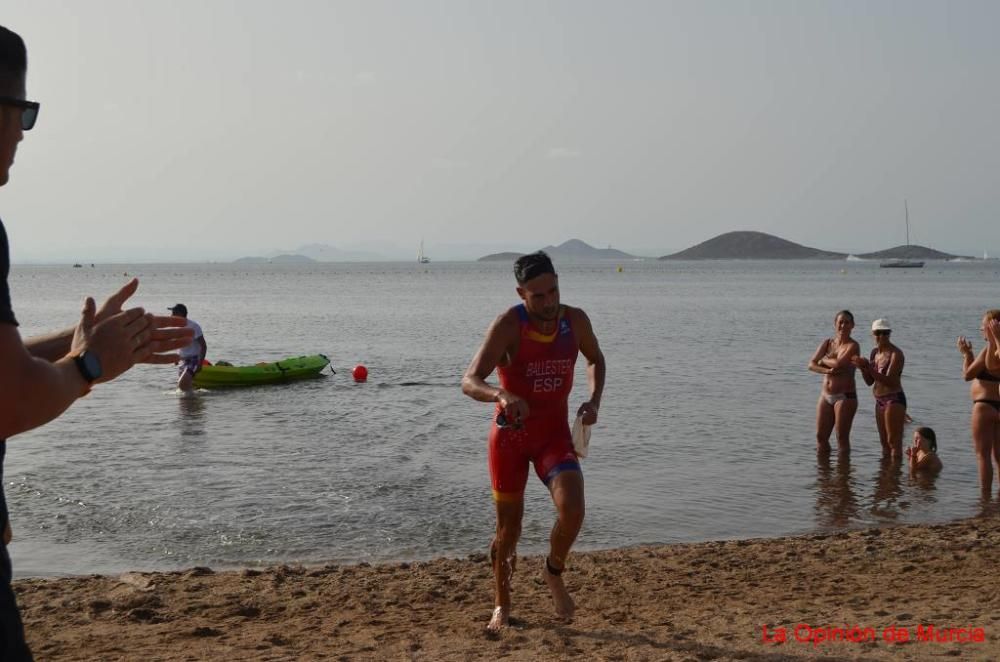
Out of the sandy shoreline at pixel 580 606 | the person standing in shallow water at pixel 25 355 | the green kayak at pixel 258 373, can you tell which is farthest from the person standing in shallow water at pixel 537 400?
the green kayak at pixel 258 373

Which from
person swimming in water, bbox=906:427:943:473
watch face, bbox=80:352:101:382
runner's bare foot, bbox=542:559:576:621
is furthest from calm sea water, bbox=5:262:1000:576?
watch face, bbox=80:352:101:382

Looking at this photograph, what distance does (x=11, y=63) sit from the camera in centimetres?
208

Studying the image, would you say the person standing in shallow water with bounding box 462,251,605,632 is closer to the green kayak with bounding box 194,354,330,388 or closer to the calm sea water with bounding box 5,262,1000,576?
the calm sea water with bounding box 5,262,1000,576

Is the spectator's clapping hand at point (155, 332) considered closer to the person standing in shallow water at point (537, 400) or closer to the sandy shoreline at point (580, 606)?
the person standing in shallow water at point (537, 400)

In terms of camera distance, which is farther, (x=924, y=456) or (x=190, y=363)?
(x=190, y=363)

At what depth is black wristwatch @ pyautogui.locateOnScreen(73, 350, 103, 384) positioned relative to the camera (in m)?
2.14

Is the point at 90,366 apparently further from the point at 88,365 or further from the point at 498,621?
the point at 498,621

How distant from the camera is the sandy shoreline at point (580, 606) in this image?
221 inches

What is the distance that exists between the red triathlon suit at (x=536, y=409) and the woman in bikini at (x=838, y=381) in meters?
7.07

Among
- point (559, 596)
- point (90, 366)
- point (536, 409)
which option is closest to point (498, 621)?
point (559, 596)

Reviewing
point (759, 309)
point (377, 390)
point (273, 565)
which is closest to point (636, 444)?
point (273, 565)

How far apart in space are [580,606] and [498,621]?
2.55 feet

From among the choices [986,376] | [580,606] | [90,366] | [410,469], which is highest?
[90,366]

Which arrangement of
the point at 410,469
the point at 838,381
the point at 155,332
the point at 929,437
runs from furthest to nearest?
the point at 410,469 < the point at 838,381 < the point at 929,437 < the point at 155,332
